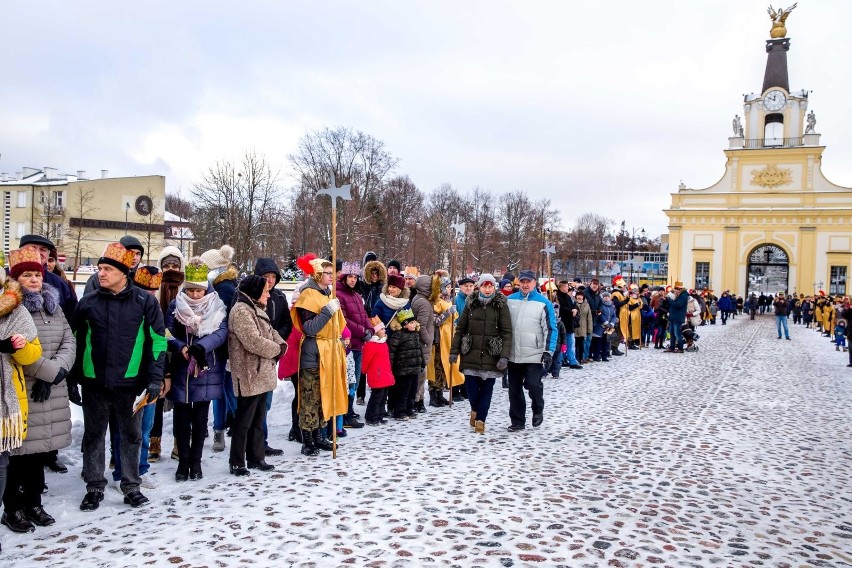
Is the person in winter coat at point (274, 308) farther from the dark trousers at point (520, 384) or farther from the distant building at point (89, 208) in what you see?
the distant building at point (89, 208)

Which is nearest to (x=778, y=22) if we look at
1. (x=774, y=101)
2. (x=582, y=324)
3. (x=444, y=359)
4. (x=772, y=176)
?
(x=774, y=101)

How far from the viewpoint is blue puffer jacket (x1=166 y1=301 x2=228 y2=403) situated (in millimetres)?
5828

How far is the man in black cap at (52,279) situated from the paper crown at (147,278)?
571 mm

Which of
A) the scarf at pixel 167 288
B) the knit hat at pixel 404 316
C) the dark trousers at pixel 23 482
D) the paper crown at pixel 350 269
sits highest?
the paper crown at pixel 350 269

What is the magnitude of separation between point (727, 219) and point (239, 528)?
5789 cm

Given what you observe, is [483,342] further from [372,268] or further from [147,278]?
[147,278]

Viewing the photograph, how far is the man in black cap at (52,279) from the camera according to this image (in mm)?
5562

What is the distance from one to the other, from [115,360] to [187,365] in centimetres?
85

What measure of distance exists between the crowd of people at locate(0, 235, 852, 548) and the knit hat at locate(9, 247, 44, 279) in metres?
0.01

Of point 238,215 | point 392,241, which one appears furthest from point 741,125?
point 238,215

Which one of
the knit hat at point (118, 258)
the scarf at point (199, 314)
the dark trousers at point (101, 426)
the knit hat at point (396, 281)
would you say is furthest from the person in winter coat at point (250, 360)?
the knit hat at point (396, 281)

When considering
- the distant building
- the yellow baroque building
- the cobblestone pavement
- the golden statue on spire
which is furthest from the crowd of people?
the golden statue on spire

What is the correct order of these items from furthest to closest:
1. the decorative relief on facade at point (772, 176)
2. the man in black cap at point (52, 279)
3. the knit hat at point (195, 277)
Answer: the decorative relief on facade at point (772, 176)
the knit hat at point (195, 277)
the man in black cap at point (52, 279)

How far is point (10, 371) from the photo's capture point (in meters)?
4.41
